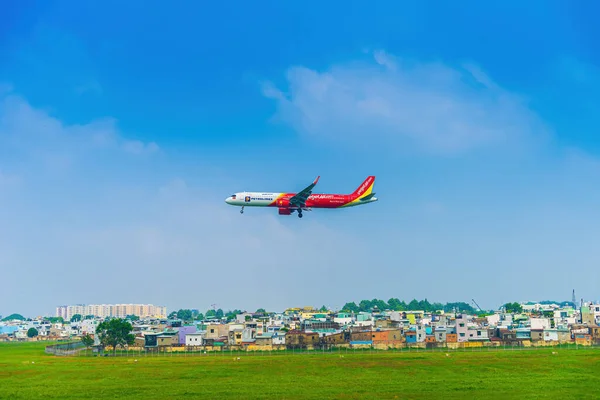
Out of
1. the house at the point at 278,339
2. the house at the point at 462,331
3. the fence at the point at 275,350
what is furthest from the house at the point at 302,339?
the house at the point at 462,331

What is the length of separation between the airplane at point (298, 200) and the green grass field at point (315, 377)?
69.4 feet

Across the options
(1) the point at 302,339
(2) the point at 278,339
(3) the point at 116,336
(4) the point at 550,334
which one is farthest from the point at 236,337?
(4) the point at 550,334

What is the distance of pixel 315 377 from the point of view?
64875 mm

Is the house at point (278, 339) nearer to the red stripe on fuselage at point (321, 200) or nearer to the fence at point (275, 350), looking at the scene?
the fence at point (275, 350)

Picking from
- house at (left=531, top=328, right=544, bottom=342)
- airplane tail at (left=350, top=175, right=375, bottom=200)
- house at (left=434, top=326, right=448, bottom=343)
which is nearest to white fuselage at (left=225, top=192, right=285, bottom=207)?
airplane tail at (left=350, top=175, right=375, bottom=200)

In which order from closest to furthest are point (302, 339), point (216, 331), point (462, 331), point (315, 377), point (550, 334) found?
1. point (315, 377)
2. point (302, 339)
3. point (462, 331)
4. point (550, 334)
5. point (216, 331)

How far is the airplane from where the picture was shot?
93750 millimetres

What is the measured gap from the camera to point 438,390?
55.9 meters

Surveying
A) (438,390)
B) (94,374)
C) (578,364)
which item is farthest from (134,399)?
(578,364)

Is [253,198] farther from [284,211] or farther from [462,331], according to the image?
[462,331]

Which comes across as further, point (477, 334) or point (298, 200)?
point (477, 334)

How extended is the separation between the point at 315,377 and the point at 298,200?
33.1 m

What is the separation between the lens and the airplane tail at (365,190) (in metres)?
97.8

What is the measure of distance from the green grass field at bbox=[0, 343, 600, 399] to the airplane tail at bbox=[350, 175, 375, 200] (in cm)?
2309
